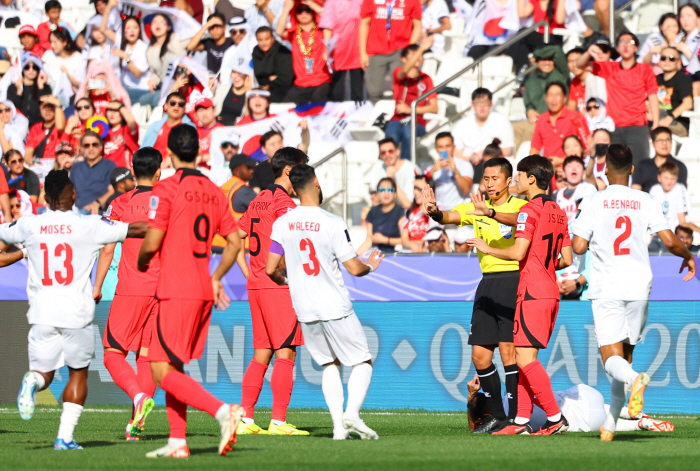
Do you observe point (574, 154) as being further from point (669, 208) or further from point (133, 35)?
point (133, 35)

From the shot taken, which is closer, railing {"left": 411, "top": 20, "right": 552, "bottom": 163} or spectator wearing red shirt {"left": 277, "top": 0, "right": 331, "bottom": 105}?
railing {"left": 411, "top": 20, "right": 552, "bottom": 163}

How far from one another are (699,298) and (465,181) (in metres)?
4.35

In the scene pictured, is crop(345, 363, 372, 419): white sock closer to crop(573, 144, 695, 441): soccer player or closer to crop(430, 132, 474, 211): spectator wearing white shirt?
crop(573, 144, 695, 441): soccer player

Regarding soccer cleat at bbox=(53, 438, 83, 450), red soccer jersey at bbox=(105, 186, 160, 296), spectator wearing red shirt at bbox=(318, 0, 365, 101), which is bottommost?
soccer cleat at bbox=(53, 438, 83, 450)

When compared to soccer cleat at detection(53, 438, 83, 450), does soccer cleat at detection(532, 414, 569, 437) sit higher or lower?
lower

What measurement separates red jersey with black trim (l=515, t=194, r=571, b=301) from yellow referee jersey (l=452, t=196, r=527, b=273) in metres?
0.29

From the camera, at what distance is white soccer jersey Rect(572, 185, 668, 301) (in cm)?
841

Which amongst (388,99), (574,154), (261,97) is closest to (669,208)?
(574,154)

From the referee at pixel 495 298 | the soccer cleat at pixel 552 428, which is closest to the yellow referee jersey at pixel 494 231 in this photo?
the referee at pixel 495 298

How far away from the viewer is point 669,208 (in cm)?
1377

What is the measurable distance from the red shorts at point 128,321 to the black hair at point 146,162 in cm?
113

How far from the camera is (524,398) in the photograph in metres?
9.09

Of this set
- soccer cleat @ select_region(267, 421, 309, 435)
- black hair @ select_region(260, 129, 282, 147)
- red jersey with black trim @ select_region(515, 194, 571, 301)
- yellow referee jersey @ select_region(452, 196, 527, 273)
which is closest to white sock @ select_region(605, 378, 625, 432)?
red jersey with black trim @ select_region(515, 194, 571, 301)

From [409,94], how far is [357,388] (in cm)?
943
